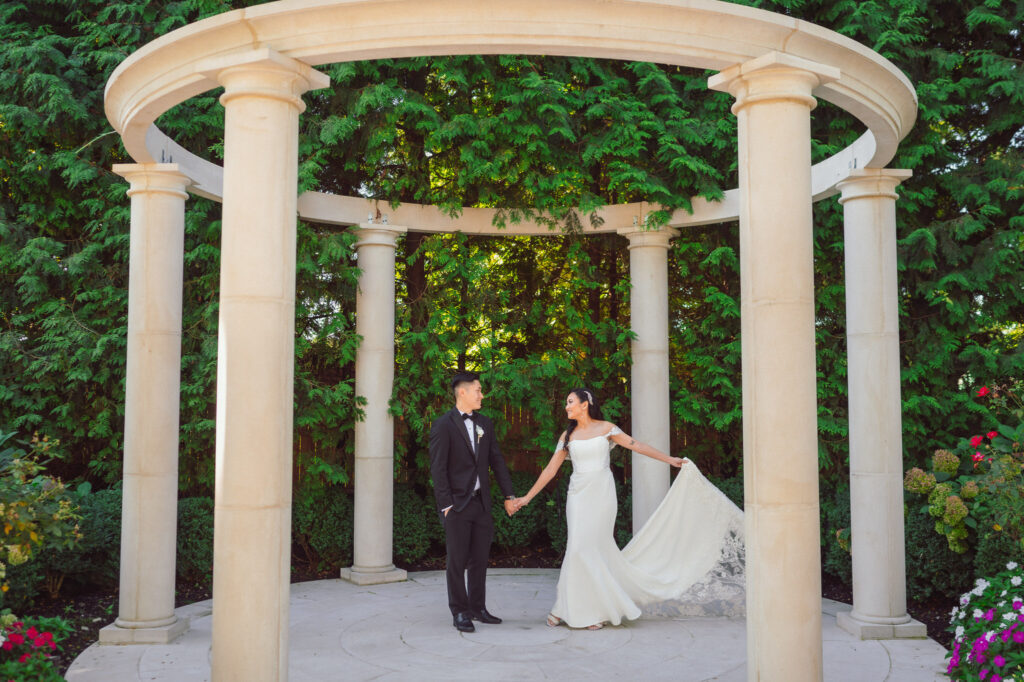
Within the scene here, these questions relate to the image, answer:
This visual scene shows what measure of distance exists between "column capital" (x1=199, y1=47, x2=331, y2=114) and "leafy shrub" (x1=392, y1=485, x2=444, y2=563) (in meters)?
7.31

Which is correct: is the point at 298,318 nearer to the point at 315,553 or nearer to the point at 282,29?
the point at 315,553

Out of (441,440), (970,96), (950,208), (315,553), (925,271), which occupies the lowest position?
(315,553)

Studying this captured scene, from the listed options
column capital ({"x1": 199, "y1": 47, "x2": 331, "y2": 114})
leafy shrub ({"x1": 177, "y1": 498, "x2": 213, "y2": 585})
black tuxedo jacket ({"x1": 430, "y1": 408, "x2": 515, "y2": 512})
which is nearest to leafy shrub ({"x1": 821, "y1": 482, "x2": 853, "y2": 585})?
black tuxedo jacket ({"x1": 430, "y1": 408, "x2": 515, "y2": 512})

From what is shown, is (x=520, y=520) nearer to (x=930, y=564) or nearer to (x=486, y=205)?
(x=486, y=205)

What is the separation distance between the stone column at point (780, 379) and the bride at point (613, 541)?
254cm

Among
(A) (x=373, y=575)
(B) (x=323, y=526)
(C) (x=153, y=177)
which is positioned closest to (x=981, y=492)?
(A) (x=373, y=575)

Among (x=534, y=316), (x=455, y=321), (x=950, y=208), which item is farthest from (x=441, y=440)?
(x=950, y=208)

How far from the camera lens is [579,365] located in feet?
40.5

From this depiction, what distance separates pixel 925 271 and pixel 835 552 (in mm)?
4256

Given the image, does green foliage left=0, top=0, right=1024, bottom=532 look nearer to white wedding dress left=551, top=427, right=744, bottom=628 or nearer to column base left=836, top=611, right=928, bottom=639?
white wedding dress left=551, top=427, right=744, bottom=628

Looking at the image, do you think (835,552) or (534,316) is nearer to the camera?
(835,552)

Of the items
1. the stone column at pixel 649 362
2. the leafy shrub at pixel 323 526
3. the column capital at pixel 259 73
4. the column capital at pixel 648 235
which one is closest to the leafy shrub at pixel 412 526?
the leafy shrub at pixel 323 526

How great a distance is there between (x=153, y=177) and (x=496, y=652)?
17.7ft

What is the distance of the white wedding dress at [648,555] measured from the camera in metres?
8.00
